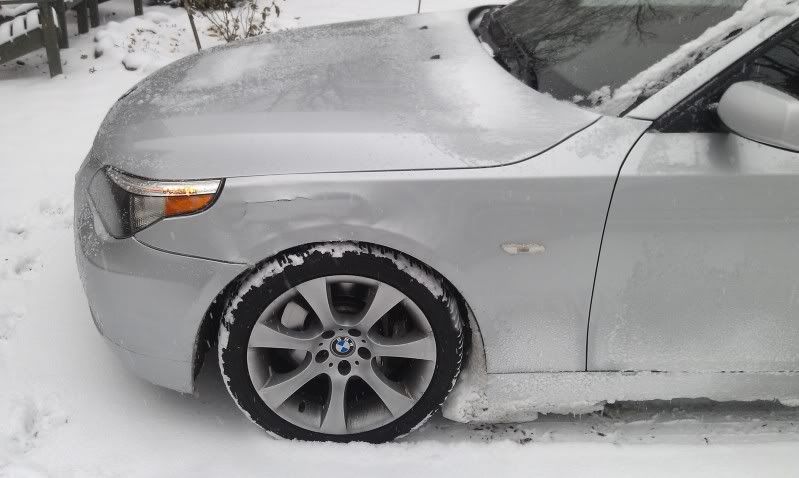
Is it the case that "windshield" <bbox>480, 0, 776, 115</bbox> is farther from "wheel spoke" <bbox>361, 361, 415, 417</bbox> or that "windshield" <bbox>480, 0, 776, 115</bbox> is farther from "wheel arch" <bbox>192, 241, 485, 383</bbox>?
"wheel spoke" <bbox>361, 361, 415, 417</bbox>

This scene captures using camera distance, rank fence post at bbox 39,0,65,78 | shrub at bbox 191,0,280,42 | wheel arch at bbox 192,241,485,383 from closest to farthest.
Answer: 1. wheel arch at bbox 192,241,485,383
2. fence post at bbox 39,0,65,78
3. shrub at bbox 191,0,280,42

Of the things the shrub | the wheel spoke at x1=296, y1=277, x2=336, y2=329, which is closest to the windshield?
the wheel spoke at x1=296, y1=277, x2=336, y2=329

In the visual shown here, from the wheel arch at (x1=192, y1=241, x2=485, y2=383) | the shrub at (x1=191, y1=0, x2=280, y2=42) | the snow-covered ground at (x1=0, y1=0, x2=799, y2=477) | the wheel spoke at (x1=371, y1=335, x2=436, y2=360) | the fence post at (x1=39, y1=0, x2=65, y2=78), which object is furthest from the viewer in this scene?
the shrub at (x1=191, y1=0, x2=280, y2=42)

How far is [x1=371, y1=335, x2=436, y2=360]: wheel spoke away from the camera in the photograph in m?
2.18

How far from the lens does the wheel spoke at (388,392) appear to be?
2217 mm

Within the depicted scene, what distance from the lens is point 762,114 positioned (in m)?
1.83

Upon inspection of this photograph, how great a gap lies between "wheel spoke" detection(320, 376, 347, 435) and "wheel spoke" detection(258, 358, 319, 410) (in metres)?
0.07

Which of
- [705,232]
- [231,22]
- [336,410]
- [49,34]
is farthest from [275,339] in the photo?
[231,22]

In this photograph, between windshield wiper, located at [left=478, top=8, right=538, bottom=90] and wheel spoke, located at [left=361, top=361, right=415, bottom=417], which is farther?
windshield wiper, located at [left=478, top=8, right=538, bottom=90]

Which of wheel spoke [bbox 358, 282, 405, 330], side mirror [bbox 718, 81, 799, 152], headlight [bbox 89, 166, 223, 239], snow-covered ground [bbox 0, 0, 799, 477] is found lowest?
snow-covered ground [bbox 0, 0, 799, 477]

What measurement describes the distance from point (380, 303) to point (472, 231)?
13.9 inches

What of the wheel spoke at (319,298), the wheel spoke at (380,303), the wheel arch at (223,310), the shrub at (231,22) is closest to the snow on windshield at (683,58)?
the wheel arch at (223,310)

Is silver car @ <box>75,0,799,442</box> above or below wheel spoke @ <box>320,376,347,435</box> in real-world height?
above

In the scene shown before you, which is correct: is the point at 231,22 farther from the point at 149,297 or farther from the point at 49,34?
the point at 149,297
